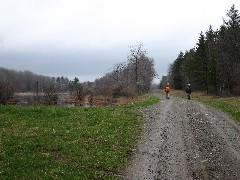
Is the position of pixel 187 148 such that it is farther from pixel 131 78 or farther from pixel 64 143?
pixel 131 78

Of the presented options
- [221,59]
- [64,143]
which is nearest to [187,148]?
[64,143]

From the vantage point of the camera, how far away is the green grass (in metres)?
15.4

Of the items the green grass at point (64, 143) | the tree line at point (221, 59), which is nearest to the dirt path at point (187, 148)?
the green grass at point (64, 143)

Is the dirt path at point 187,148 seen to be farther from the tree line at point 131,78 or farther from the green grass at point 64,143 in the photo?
the tree line at point 131,78

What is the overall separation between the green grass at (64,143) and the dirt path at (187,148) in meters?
0.99

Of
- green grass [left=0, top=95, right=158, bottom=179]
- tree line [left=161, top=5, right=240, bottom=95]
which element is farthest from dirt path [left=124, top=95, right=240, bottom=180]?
tree line [left=161, top=5, right=240, bottom=95]

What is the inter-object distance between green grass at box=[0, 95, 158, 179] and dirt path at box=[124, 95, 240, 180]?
0.99 m

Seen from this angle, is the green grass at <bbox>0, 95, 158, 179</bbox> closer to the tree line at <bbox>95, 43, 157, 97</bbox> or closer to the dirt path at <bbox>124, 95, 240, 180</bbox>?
the dirt path at <bbox>124, 95, 240, 180</bbox>

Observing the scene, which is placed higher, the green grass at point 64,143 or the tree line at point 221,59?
the tree line at point 221,59

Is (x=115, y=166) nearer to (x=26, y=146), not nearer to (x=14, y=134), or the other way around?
(x=26, y=146)

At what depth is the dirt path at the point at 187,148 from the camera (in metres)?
16.5

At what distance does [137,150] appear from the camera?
20328mm

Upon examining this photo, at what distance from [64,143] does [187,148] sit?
7.10m

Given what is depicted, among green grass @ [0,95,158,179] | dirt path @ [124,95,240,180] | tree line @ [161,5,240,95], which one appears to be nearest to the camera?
green grass @ [0,95,158,179]
